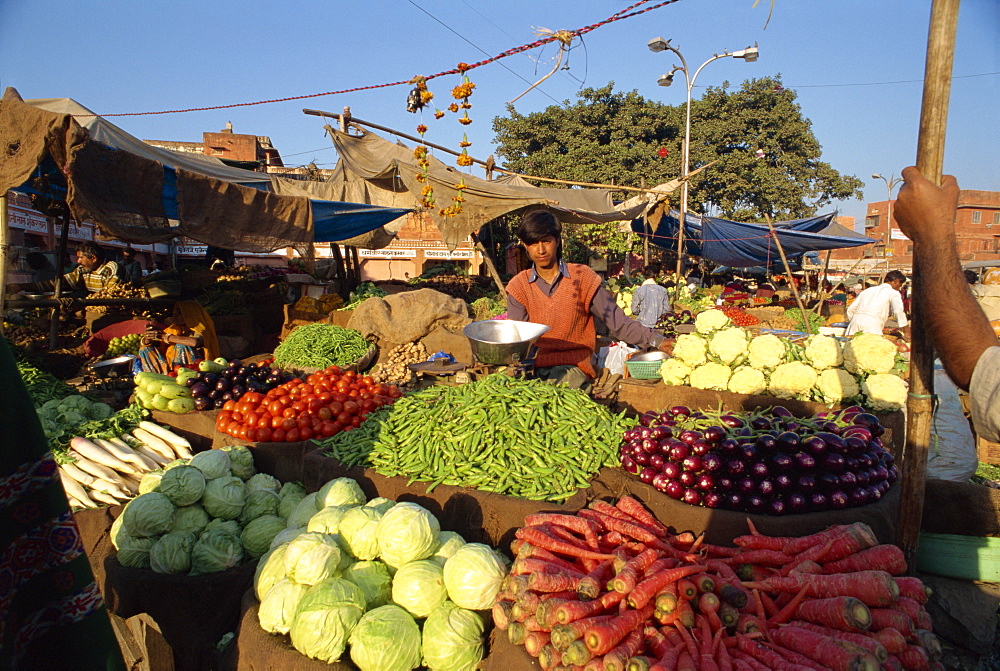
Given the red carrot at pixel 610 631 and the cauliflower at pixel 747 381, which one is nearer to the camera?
the red carrot at pixel 610 631

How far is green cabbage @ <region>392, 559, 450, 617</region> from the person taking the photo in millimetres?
2264

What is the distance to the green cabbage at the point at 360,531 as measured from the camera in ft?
8.20

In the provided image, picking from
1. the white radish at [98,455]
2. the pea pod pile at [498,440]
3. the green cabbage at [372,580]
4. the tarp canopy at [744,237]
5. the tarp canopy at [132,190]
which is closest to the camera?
the green cabbage at [372,580]

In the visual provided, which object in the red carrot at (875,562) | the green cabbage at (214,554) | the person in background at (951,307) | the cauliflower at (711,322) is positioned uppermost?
the person in background at (951,307)

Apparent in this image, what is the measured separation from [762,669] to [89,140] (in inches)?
265

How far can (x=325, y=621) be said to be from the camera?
2074 mm

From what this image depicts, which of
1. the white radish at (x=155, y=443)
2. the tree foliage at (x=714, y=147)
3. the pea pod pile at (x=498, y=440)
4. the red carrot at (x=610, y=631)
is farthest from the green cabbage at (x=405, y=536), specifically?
the tree foliage at (x=714, y=147)

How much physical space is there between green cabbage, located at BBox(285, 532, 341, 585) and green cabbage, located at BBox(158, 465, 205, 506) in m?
1.23

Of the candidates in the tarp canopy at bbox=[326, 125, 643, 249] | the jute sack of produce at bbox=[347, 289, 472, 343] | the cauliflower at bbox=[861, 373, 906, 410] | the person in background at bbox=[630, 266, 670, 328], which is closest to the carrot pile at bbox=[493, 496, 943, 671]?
the cauliflower at bbox=[861, 373, 906, 410]

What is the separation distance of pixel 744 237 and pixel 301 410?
1729 centimetres

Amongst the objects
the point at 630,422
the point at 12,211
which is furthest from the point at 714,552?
the point at 12,211

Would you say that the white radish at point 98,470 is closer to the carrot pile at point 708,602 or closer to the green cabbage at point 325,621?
the green cabbage at point 325,621

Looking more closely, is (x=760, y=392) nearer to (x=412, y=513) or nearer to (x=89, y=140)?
(x=412, y=513)

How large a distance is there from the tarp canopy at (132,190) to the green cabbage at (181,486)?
3607mm
